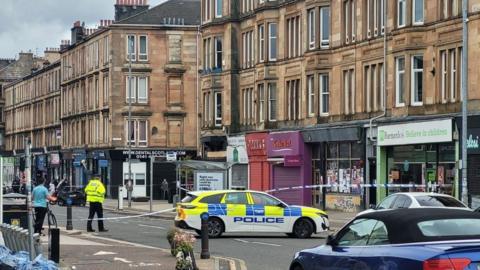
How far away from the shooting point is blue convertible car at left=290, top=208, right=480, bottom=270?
943 centimetres

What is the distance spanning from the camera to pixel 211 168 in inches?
1839

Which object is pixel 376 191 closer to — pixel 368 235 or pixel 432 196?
pixel 432 196

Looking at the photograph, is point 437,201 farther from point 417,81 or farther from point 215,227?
point 417,81

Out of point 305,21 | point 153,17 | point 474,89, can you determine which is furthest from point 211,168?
point 153,17

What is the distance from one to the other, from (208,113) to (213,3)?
6.65 m

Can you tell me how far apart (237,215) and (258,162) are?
24569 millimetres

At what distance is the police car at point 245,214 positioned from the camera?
85.9 feet

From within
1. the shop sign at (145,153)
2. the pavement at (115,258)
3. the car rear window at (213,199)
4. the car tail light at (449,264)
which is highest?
the shop sign at (145,153)

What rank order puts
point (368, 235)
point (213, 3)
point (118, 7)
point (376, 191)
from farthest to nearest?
point (118, 7) < point (213, 3) < point (376, 191) < point (368, 235)

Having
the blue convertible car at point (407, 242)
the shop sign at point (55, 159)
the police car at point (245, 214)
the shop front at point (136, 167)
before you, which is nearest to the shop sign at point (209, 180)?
the police car at point (245, 214)

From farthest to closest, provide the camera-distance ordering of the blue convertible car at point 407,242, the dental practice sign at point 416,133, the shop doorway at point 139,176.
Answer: the shop doorway at point 139,176 → the dental practice sign at point 416,133 → the blue convertible car at point 407,242

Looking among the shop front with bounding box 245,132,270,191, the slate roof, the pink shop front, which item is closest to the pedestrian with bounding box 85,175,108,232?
the pink shop front

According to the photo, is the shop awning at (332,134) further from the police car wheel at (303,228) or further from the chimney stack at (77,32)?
the chimney stack at (77,32)

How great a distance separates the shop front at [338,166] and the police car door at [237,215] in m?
14.7
